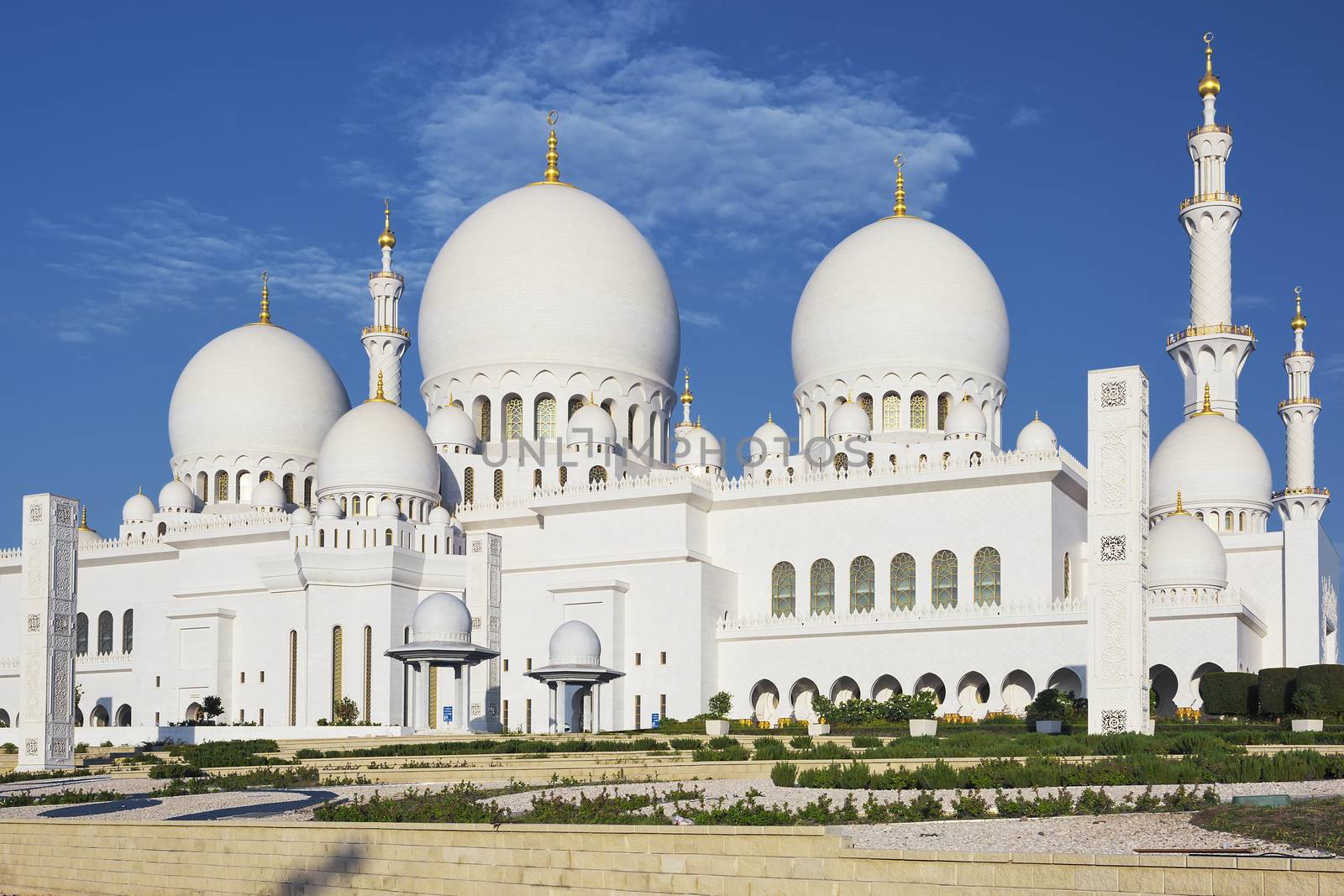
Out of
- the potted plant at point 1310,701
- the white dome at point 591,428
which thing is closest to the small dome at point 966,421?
the white dome at point 591,428

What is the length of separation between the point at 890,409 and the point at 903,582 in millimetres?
6466

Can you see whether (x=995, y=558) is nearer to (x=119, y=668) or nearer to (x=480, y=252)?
(x=480, y=252)

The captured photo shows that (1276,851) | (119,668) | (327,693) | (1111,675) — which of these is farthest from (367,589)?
(1276,851)

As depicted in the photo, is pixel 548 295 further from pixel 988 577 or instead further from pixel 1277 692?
pixel 1277 692

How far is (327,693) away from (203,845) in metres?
25.6

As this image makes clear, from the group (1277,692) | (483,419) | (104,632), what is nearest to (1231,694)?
(1277,692)

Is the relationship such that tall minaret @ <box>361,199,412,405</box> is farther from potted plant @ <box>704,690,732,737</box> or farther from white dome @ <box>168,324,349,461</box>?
potted plant @ <box>704,690,732,737</box>

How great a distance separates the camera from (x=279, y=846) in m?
13.0

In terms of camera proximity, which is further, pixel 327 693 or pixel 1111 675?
pixel 327 693

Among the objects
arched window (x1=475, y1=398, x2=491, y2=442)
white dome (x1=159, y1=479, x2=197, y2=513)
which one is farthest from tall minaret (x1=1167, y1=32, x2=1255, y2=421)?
white dome (x1=159, y1=479, x2=197, y2=513)

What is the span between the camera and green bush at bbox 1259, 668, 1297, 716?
30969 millimetres

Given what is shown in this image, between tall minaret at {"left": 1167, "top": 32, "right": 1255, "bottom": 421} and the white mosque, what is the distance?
8cm

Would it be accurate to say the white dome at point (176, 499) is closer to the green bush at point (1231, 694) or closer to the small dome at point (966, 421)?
the small dome at point (966, 421)

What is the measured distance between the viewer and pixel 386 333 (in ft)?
156
